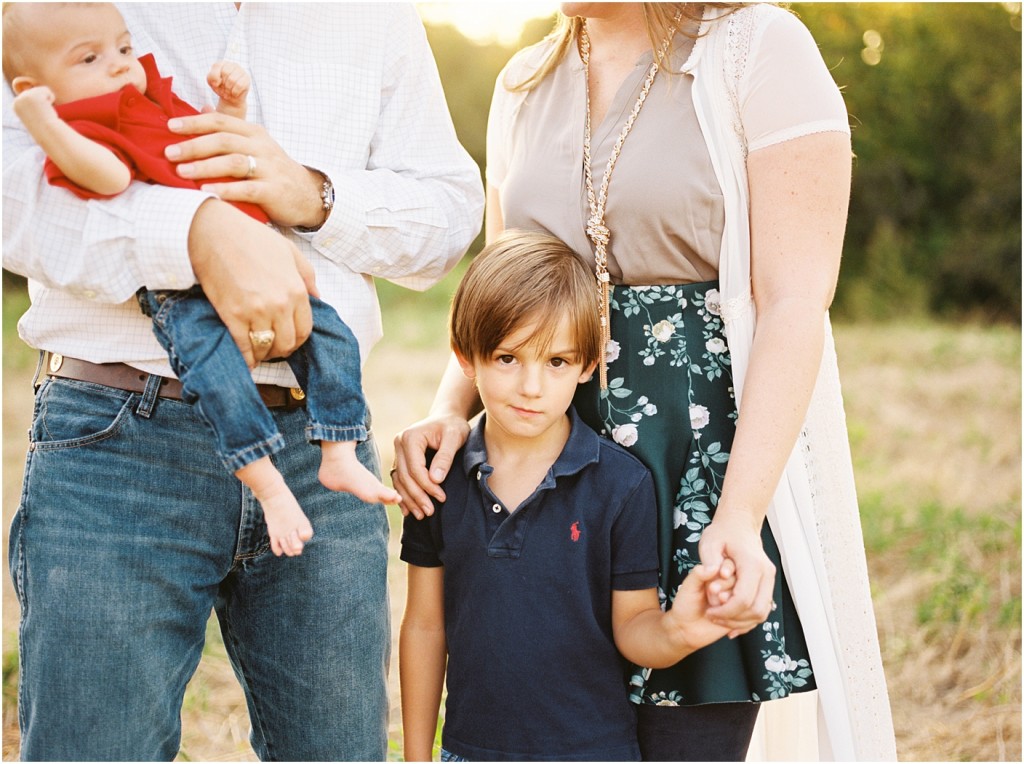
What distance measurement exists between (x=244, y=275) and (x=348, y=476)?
35 cm

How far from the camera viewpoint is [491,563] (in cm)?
183

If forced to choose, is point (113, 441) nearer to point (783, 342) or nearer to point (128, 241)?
point (128, 241)

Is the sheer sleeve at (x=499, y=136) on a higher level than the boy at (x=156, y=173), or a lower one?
higher

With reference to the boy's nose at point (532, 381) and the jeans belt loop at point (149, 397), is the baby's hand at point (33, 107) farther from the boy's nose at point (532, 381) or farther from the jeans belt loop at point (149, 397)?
the boy's nose at point (532, 381)

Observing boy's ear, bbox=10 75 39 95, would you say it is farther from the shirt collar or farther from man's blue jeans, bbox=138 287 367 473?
the shirt collar

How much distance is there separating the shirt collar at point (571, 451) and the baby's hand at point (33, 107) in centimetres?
89

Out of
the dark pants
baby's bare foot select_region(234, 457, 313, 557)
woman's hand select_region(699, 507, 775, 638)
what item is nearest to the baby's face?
baby's bare foot select_region(234, 457, 313, 557)

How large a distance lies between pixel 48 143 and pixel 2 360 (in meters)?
8.25

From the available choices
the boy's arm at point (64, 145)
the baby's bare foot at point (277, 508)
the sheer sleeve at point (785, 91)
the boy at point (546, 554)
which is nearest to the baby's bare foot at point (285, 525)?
the baby's bare foot at point (277, 508)

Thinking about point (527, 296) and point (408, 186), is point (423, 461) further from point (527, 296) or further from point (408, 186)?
point (408, 186)

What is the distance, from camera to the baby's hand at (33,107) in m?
1.45

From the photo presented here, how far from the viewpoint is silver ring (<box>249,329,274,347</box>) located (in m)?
1.58

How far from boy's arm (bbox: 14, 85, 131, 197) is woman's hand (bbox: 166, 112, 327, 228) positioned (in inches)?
4.7

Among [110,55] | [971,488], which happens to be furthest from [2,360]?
[110,55]
